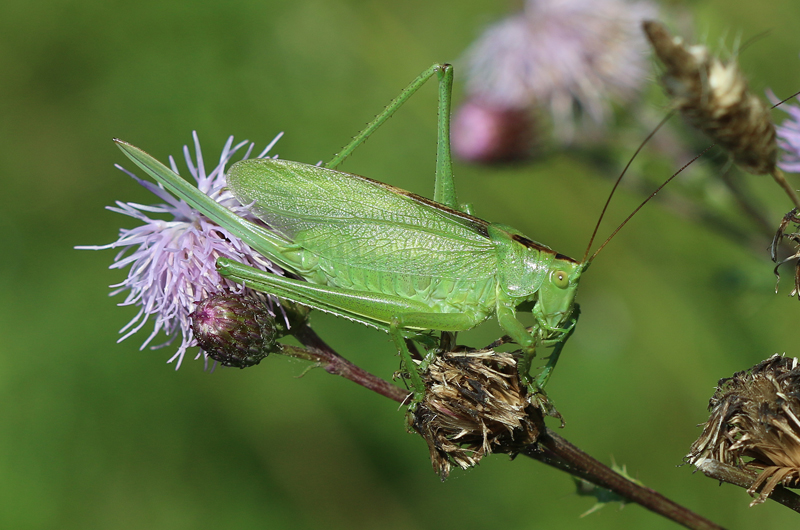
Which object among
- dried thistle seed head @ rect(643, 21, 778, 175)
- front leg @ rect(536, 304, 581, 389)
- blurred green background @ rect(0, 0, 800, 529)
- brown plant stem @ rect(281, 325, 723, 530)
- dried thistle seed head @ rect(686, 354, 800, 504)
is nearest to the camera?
dried thistle seed head @ rect(686, 354, 800, 504)

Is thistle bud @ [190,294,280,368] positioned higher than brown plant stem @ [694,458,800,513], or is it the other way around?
brown plant stem @ [694,458,800,513]

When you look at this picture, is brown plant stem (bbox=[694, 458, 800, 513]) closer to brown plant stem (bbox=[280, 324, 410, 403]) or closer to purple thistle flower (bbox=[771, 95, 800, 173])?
brown plant stem (bbox=[280, 324, 410, 403])

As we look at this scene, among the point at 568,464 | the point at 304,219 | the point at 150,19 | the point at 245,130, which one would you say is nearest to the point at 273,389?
the point at 245,130

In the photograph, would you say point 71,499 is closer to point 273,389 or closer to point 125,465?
point 125,465

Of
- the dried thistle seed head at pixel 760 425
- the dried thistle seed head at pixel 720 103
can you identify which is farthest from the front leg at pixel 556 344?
the dried thistle seed head at pixel 720 103

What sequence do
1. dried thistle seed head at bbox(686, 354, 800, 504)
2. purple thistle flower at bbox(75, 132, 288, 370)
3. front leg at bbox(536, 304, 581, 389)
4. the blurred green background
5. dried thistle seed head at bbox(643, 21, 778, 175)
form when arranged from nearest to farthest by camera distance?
dried thistle seed head at bbox(686, 354, 800, 504), dried thistle seed head at bbox(643, 21, 778, 175), front leg at bbox(536, 304, 581, 389), purple thistle flower at bbox(75, 132, 288, 370), the blurred green background

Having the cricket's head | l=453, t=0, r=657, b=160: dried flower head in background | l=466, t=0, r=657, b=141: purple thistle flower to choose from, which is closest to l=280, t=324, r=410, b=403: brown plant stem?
the cricket's head

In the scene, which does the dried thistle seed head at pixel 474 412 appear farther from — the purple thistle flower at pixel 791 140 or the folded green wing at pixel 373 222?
the purple thistle flower at pixel 791 140
